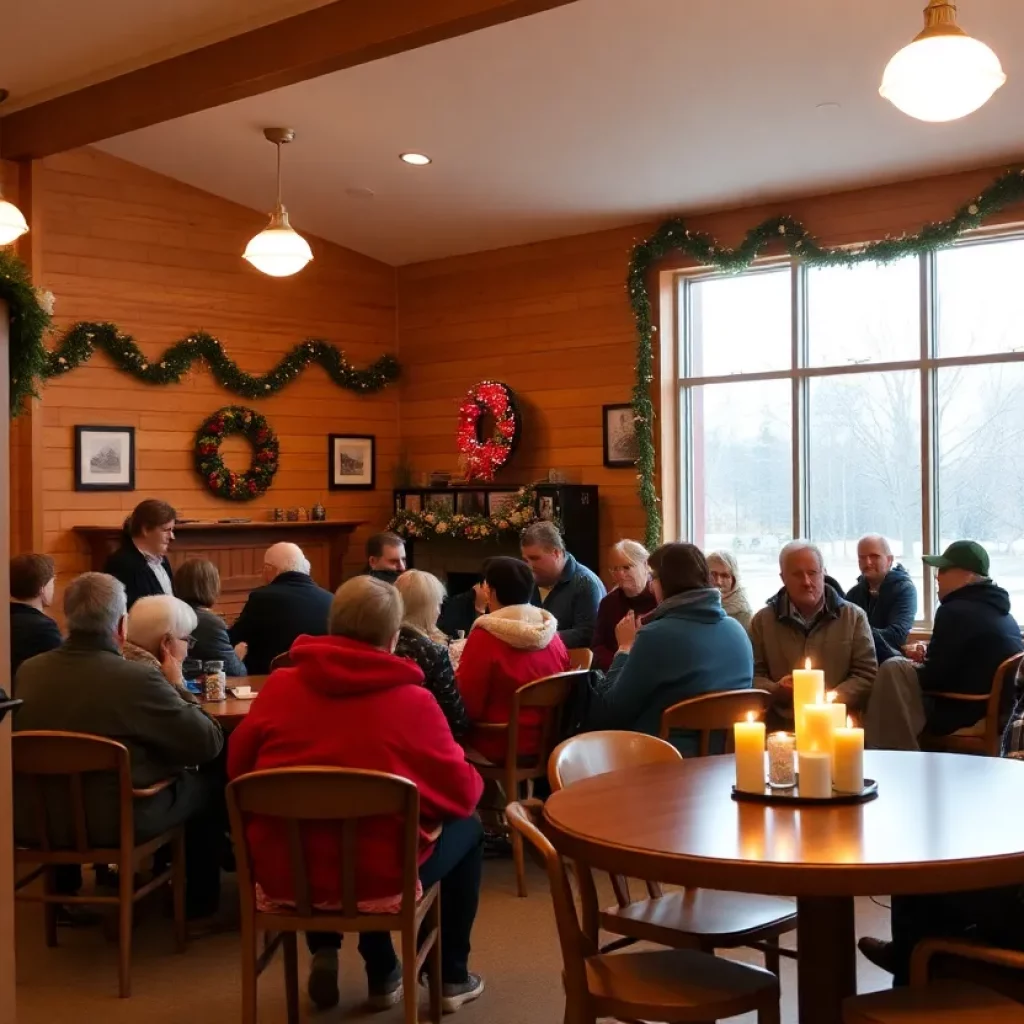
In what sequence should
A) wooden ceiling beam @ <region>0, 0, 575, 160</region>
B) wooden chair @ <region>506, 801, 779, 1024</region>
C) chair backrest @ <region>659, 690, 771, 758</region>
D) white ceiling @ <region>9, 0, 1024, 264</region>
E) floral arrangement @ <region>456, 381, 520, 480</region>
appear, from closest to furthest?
wooden chair @ <region>506, 801, 779, 1024</region>
chair backrest @ <region>659, 690, 771, 758</region>
wooden ceiling beam @ <region>0, 0, 575, 160</region>
white ceiling @ <region>9, 0, 1024, 264</region>
floral arrangement @ <region>456, 381, 520, 480</region>

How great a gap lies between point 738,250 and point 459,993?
17.0 ft

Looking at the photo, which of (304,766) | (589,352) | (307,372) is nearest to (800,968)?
(304,766)

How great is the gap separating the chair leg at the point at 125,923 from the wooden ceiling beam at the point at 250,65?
3348 mm

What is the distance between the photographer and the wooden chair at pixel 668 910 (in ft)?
9.05

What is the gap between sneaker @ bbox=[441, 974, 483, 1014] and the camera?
3467mm

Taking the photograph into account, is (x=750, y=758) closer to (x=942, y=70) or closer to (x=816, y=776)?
(x=816, y=776)

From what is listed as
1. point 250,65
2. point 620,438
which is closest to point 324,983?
point 250,65

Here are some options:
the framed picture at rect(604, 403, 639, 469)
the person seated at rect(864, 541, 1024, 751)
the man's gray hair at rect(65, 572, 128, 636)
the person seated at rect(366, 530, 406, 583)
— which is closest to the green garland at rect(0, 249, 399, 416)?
the person seated at rect(366, 530, 406, 583)

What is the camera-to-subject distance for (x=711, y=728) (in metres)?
3.92

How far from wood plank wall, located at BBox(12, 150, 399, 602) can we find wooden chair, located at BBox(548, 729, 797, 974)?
5.16 m

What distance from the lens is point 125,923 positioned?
3.65m

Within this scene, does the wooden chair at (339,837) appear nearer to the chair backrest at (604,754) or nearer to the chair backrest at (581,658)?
the chair backrest at (604,754)

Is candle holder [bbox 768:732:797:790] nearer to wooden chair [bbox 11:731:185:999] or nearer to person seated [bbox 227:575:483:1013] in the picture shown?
person seated [bbox 227:575:483:1013]

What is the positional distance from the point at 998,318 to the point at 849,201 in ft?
3.51
